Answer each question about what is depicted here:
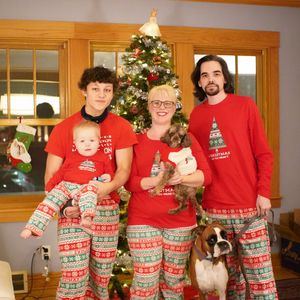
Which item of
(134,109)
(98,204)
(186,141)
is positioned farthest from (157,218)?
(134,109)

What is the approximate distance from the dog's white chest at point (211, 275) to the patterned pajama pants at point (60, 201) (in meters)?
0.74

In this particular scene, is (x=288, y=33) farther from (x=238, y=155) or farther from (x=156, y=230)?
(x=156, y=230)

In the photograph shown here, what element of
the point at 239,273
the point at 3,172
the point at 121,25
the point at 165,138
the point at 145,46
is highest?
the point at 121,25

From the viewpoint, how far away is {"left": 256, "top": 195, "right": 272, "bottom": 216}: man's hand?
8.36 feet

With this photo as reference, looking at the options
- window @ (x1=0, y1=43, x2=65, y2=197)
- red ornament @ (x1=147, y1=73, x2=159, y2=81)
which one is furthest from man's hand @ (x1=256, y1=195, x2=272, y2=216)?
window @ (x1=0, y1=43, x2=65, y2=197)

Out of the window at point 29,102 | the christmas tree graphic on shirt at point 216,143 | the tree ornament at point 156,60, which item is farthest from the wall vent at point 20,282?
the christmas tree graphic on shirt at point 216,143

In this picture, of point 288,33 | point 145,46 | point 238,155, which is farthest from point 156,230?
point 288,33

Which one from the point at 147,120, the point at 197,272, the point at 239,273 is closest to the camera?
the point at 197,272

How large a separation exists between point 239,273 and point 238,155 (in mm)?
725

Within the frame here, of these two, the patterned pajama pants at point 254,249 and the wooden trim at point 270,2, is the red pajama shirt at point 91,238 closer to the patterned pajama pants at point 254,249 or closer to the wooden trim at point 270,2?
the patterned pajama pants at point 254,249

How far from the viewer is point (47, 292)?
13.3 ft

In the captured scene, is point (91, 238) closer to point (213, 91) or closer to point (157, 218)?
point (157, 218)

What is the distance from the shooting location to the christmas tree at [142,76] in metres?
3.47

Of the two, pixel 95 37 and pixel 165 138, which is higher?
pixel 95 37
